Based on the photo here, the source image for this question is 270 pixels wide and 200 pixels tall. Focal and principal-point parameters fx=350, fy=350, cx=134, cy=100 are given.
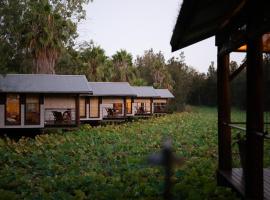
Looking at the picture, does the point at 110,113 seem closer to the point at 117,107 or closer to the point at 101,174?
the point at 117,107

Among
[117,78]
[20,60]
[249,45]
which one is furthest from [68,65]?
[249,45]

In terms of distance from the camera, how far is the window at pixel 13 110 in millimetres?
24334

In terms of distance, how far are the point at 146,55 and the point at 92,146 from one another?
268 feet

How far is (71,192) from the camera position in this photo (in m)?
8.63

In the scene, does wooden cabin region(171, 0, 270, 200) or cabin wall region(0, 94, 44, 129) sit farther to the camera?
cabin wall region(0, 94, 44, 129)

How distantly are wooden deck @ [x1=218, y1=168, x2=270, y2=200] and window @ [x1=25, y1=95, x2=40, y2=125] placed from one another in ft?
62.7

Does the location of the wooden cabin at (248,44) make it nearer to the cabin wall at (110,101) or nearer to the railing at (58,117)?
the railing at (58,117)

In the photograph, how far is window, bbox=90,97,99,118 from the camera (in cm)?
3378

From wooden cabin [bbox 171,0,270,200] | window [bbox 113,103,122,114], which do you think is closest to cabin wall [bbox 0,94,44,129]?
window [bbox 113,103,122,114]

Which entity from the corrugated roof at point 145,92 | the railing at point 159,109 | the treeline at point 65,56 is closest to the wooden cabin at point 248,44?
the treeline at point 65,56

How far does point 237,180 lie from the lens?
6887 millimetres

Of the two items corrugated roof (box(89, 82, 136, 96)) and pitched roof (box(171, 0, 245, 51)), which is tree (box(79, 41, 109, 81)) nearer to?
corrugated roof (box(89, 82, 136, 96))

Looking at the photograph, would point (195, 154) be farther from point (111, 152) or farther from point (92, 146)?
point (92, 146)

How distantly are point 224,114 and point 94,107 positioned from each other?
2745 centimetres
